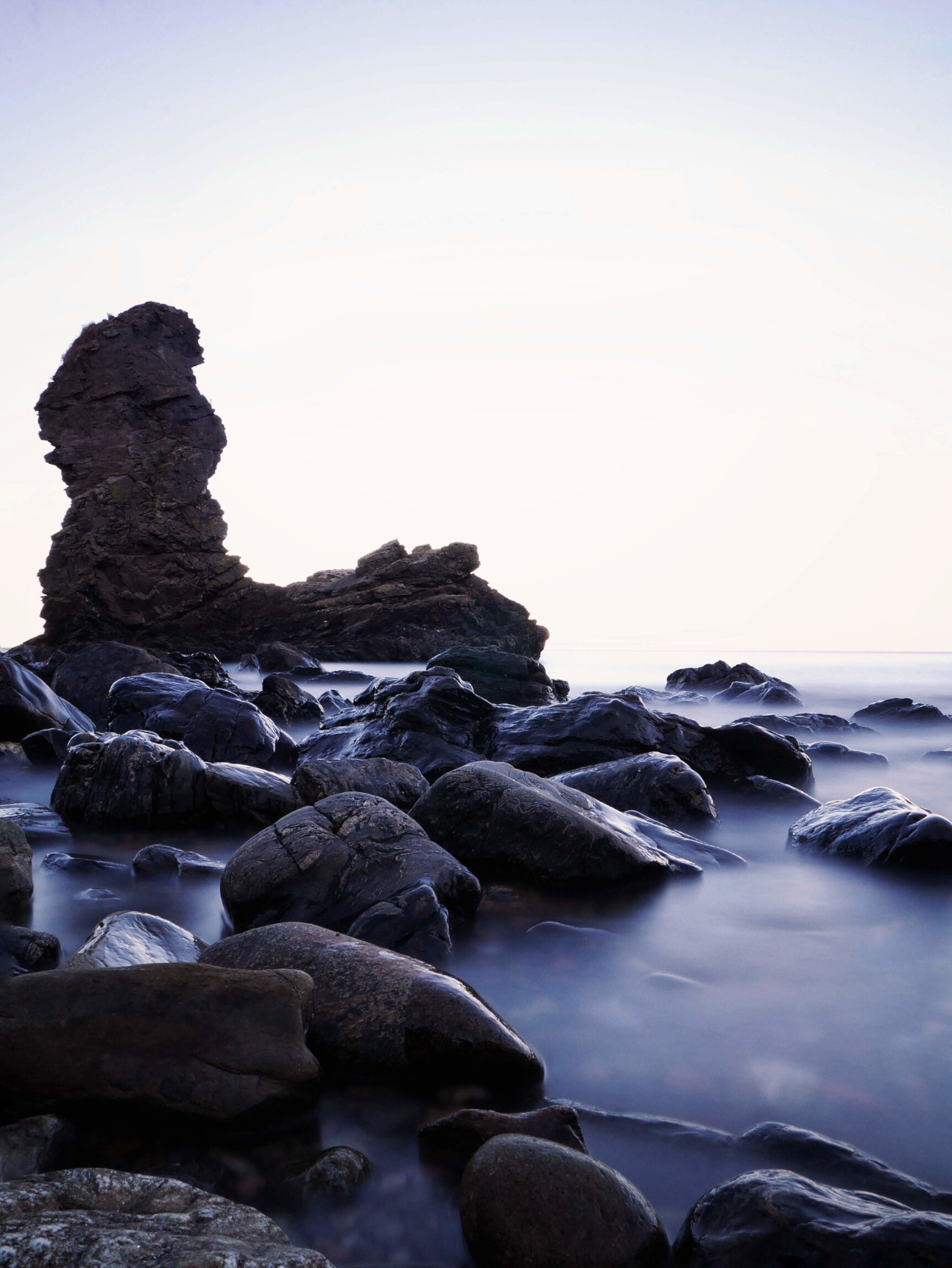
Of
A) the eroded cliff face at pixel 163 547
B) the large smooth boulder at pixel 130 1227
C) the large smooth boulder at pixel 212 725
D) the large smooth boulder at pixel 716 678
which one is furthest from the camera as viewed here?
the eroded cliff face at pixel 163 547

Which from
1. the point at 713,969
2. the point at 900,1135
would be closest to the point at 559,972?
the point at 713,969

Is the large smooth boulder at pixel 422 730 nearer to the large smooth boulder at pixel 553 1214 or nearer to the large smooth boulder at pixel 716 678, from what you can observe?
the large smooth boulder at pixel 553 1214

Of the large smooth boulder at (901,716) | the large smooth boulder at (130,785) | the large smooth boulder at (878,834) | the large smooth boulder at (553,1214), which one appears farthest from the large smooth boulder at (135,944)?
the large smooth boulder at (901,716)

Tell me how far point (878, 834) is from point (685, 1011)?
263 centimetres

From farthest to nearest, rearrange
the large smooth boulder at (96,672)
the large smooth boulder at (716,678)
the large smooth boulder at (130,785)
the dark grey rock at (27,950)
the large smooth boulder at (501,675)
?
the large smooth boulder at (716,678) → the large smooth boulder at (96,672) → the large smooth boulder at (501,675) → the large smooth boulder at (130,785) → the dark grey rock at (27,950)

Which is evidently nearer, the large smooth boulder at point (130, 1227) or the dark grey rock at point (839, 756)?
the large smooth boulder at point (130, 1227)

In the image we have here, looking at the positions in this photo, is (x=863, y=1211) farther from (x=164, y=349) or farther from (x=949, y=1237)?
(x=164, y=349)

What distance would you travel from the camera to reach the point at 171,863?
4488 millimetres

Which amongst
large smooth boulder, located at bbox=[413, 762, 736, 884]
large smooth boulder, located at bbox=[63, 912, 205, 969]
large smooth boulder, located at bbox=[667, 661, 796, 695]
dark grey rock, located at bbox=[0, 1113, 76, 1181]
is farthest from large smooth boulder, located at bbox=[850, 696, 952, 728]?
dark grey rock, located at bbox=[0, 1113, 76, 1181]

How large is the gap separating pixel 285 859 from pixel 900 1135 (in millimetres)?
2629

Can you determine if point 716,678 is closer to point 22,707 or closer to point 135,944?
point 22,707

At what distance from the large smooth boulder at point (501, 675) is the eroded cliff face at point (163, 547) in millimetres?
22698

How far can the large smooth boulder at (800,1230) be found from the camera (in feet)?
5.35

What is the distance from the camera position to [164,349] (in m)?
35.9
